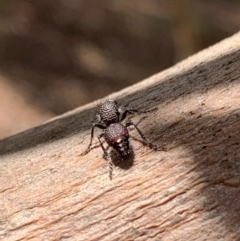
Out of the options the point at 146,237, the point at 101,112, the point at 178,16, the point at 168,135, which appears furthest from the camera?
the point at 178,16

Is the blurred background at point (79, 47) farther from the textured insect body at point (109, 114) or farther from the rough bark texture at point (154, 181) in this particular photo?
the rough bark texture at point (154, 181)

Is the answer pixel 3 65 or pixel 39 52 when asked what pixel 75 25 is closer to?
pixel 39 52

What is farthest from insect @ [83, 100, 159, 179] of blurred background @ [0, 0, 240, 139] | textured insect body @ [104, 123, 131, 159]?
blurred background @ [0, 0, 240, 139]

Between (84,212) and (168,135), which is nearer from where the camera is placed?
(84,212)

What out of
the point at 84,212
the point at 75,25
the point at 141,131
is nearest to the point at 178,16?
the point at 75,25

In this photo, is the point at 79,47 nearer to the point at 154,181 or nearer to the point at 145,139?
the point at 145,139

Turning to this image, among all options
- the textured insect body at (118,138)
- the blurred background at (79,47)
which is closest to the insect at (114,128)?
the textured insect body at (118,138)

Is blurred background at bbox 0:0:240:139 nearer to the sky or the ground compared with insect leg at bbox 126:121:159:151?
nearer to the sky

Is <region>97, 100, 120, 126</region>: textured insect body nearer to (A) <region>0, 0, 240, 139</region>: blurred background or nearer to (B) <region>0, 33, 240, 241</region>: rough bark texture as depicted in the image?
(B) <region>0, 33, 240, 241</region>: rough bark texture
